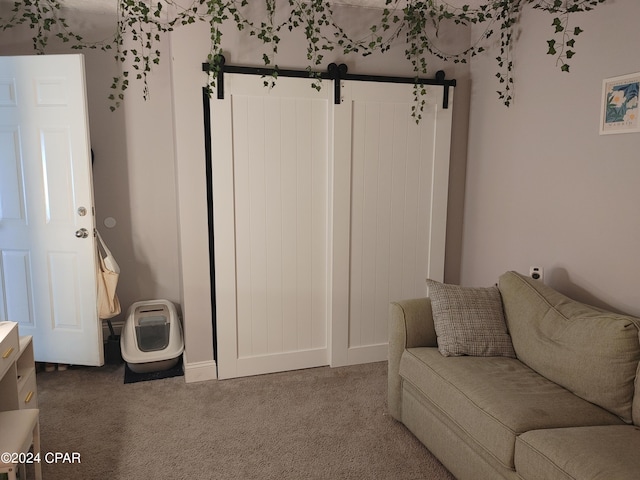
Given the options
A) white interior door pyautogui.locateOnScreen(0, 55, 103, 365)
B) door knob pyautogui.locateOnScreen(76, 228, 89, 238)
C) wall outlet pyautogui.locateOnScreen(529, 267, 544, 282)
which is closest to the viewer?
wall outlet pyautogui.locateOnScreen(529, 267, 544, 282)

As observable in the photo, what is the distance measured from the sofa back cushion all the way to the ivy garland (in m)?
1.32

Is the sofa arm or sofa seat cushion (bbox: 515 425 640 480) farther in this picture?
the sofa arm

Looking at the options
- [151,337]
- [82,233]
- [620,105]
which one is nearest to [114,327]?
[151,337]

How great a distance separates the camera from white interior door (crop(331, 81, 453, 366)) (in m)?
3.24

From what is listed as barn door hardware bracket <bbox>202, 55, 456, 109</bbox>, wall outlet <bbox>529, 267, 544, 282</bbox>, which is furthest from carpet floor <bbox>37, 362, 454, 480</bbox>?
barn door hardware bracket <bbox>202, 55, 456, 109</bbox>

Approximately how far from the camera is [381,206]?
133 inches

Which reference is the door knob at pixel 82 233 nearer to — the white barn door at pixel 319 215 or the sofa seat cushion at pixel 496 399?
the white barn door at pixel 319 215

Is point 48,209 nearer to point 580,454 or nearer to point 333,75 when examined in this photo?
point 333,75

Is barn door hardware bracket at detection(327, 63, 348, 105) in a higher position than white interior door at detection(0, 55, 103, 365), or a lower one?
higher

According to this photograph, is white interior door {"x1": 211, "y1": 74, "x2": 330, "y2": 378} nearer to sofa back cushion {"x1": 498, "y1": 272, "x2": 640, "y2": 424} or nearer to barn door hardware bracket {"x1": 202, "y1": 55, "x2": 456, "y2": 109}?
barn door hardware bracket {"x1": 202, "y1": 55, "x2": 456, "y2": 109}

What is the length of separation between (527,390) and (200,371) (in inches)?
78.5

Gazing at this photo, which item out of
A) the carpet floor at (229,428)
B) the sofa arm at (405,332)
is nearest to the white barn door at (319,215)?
the carpet floor at (229,428)

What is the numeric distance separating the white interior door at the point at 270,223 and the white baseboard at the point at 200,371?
0.19 feet

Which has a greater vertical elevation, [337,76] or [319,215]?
[337,76]
